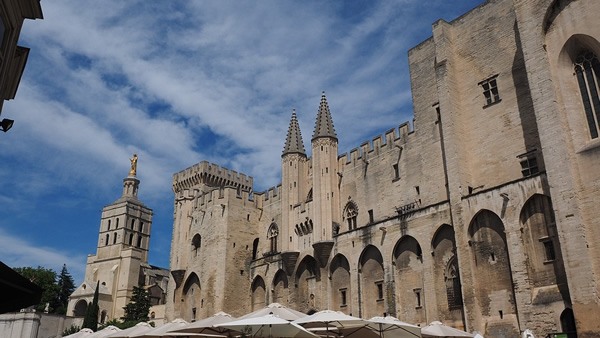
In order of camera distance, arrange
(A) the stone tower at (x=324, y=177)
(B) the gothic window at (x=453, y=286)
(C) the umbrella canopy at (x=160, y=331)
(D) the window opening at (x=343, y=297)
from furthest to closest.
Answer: (A) the stone tower at (x=324, y=177) < (D) the window opening at (x=343, y=297) < (B) the gothic window at (x=453, y=286) < (C) the umbrella canopy at (x=160, y=331)

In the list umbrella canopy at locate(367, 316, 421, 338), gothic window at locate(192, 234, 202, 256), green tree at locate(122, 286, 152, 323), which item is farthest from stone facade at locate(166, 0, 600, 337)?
green tree at locate(122, 286, 152, 323)

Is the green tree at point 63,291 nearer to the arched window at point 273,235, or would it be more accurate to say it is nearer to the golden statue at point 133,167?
the golden statue at point 133,167

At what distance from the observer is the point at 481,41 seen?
1115 inches

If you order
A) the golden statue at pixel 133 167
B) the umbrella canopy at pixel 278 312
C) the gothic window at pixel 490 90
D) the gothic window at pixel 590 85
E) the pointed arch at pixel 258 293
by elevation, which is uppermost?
the golden statue at pixel 133 167

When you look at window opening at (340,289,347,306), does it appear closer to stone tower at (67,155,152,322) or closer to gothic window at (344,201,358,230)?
gothic window at (344,201,358,230)

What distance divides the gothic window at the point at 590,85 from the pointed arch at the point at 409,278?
377 inches

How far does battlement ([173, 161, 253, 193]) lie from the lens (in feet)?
169

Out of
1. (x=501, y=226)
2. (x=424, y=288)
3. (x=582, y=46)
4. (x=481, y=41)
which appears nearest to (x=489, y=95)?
(x=481, y=41)

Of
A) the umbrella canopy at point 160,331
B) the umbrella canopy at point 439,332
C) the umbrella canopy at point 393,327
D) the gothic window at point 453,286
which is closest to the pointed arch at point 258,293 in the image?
the gothic window at point 453,286

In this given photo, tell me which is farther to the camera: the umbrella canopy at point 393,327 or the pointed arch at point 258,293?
the pointed arch at point 258,293

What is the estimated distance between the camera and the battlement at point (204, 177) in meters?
51.5

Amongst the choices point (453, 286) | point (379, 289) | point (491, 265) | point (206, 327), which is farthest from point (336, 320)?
point (379, 289)

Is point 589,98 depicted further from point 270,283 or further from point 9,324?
point 9,324

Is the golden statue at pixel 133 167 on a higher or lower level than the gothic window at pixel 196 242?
higher
